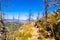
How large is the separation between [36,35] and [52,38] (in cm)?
186

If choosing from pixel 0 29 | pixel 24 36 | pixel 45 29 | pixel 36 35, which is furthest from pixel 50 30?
pixel 0 29

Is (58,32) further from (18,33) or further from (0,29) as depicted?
(0,29)

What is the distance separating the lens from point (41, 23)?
19719 millimetres

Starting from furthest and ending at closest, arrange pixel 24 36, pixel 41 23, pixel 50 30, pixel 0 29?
pixel 41 23
pixel 50 30
pixel 24 36
pixel 0 29

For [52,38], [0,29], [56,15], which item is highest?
[56,15]

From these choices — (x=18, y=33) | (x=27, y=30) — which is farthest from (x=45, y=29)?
(x=18, y=33)

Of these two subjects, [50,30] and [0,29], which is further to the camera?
[50,30]

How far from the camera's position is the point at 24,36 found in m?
17.3

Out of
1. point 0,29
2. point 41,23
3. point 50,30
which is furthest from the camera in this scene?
point 41,23

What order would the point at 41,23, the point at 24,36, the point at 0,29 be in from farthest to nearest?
the point at 41,23 → the point at 24,36 → the point at 0,29

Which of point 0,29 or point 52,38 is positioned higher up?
point 0,29

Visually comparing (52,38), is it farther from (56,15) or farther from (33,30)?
(56,15)

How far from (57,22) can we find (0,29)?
686 centimetres

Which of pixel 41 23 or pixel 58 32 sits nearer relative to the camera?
pixel 58 32
